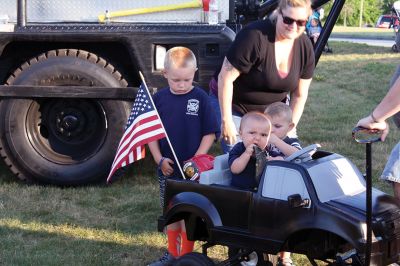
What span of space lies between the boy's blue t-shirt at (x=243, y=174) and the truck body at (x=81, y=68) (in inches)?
81.2

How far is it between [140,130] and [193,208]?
75cm

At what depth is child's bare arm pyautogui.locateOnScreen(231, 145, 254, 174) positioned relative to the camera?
140 inches

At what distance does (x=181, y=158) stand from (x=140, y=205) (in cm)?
134

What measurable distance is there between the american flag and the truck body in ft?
5.00

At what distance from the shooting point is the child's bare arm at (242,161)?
140 inches

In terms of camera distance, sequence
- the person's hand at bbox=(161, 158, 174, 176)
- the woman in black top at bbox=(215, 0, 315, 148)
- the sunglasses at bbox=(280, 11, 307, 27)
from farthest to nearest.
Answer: the person's hand at bbox=(161, 158, 174, 176), the woman in black top at bbox=(215, 0, 315, 148), the sunglasses at bbox=(280, 11, 307, 27)

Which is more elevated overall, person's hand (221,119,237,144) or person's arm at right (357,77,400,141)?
person's arm at right (357,77,400,141)

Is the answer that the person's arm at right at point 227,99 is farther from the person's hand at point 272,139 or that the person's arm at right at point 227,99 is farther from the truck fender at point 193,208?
the truck fender at point 193,208

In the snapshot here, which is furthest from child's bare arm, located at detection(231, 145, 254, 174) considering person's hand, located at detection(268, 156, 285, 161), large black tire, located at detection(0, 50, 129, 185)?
large black tire, located at detection(0, 50, 129, 185)

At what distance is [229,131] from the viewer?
13.6ft

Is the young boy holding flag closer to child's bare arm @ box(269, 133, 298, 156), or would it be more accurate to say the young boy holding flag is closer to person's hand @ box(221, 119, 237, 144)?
person's hand @ box(221, 119, 237, 144)

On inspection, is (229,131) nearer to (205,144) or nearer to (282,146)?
(205,144)

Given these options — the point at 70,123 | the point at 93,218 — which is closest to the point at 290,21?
the point at 93,218

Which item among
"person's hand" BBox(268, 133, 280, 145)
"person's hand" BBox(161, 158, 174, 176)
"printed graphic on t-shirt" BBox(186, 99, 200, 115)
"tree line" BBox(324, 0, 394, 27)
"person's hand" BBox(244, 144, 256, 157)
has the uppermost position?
"tree line" BBox(324, 0, 394, 27)
